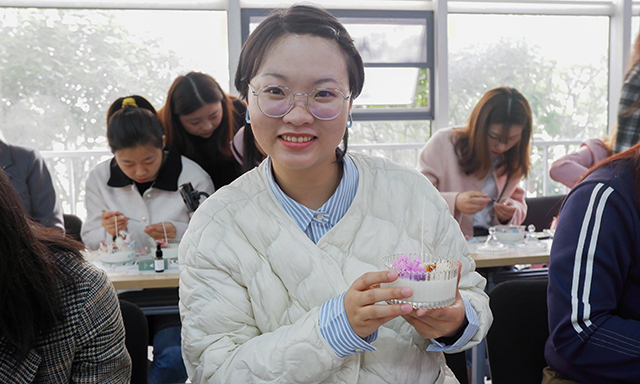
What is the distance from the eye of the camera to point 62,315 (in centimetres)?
109

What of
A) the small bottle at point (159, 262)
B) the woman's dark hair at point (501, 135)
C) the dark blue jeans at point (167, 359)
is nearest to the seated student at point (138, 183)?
the small bottle at point (159, 262)

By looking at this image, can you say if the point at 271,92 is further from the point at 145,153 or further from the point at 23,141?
the point at 23,141

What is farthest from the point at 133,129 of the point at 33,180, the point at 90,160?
the point at 90,160

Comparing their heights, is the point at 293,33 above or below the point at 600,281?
above

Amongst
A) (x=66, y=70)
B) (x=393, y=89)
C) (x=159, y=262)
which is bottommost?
(x=159, y=262)

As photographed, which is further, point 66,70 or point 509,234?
point 66,70

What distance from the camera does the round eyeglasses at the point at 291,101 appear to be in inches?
45.1

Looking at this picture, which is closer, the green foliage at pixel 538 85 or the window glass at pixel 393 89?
the window glass at pixel 393 89

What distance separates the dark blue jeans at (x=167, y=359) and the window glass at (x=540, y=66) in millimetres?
4001

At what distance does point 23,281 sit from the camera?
1036 millimetres

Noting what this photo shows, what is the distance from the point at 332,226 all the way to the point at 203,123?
209 cm

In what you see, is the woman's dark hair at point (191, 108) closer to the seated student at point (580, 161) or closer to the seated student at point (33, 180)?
the seated student at point (33, 180)

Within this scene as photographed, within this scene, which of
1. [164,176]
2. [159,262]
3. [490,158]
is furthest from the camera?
[490,158]

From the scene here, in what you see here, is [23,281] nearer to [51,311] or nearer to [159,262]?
[51,311]
